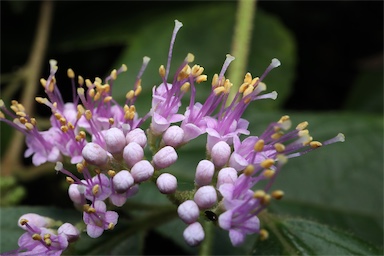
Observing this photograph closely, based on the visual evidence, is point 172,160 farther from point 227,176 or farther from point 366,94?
point 366,94

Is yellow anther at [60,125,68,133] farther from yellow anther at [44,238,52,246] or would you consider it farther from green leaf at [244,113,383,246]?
green leaf at [244,113,383,246]

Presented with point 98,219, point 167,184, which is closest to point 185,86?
point 167,184

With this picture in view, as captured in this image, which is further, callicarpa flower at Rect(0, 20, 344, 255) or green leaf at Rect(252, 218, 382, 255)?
green leaf at Rect(252, 218, 382, 255)

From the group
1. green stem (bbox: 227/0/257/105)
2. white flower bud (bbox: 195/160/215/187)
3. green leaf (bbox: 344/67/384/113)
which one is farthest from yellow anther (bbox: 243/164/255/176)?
green leaf (bbox: 344/67/384/113)

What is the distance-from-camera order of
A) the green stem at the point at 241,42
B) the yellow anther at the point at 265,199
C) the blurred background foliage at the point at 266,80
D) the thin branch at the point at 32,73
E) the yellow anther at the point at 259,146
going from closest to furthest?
the yellow anther at the point at 265,199 < the yellow anther at the point at 259,146 < the blurred background foliage at the point at 266,80 < the green stem at the point at 241,42 < the thin branch at the point at 32,73

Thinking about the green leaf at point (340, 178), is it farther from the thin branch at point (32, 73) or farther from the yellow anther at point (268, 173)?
the thin branch at point (32, 73)

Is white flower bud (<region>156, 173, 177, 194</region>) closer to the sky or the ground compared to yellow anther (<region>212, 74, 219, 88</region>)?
closer to the ground

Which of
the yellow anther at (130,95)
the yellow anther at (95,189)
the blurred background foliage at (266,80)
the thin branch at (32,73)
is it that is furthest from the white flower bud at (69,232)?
the thin branch at (32,73)
